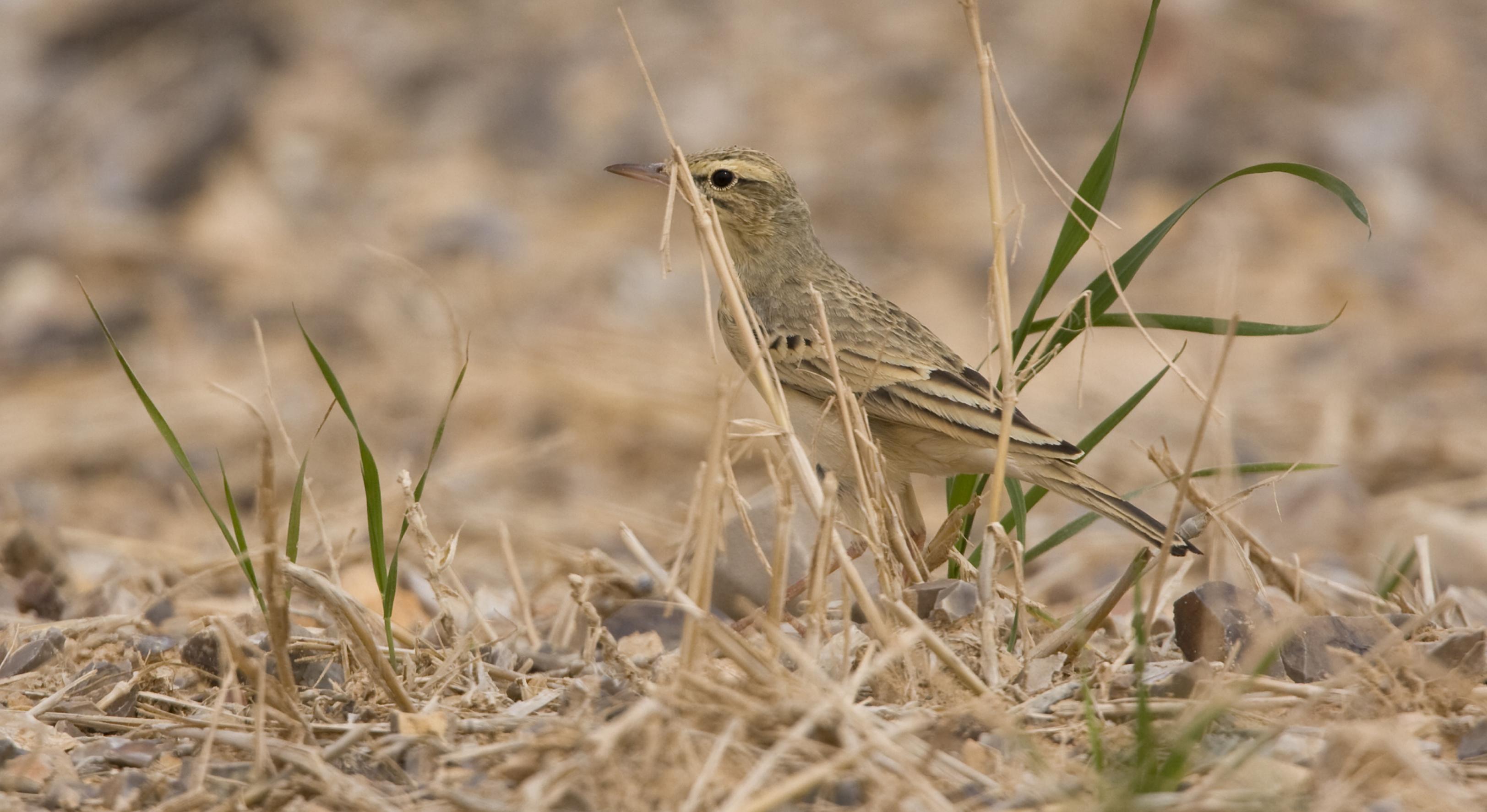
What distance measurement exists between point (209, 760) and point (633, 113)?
31.2 feet

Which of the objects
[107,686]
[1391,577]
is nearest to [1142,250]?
[1391,577]

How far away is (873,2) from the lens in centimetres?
1262

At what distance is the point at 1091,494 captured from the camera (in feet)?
11.9

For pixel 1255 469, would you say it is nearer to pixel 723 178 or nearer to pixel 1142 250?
pixel 1142 250

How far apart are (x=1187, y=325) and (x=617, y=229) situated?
7.98m

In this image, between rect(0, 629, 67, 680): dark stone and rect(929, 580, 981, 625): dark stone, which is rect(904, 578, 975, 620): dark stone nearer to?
rect(929, 580, 981, 625): dark stone

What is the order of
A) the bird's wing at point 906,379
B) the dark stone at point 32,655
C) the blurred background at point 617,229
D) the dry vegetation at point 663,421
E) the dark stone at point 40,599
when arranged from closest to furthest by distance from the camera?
the dry vegetation at point 663,421, the dark stone at point 32,655, the bird's wing at point 906,379, the dark stone at point 40,599, the blurred background at point 617,229

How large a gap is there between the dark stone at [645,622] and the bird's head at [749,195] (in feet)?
4.27

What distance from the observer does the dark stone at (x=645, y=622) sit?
4.12m

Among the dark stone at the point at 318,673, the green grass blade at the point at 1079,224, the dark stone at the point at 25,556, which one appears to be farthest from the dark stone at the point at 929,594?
the dark stone at the point at 25,556

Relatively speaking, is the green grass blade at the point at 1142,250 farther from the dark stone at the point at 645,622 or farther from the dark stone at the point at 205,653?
the dark stone at the point at 205,653

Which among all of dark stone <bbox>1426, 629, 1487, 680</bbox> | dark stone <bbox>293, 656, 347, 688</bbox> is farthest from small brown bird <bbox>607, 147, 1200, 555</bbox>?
dark stone <bbox>293, 656, 347, 688</bbox>

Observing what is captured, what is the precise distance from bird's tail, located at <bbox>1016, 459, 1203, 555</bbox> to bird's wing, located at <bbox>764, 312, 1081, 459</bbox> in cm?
5

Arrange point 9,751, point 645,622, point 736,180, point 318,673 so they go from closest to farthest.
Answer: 1. point 9,751
2. point 318,673
3. point 645,622
4. point 736,180
